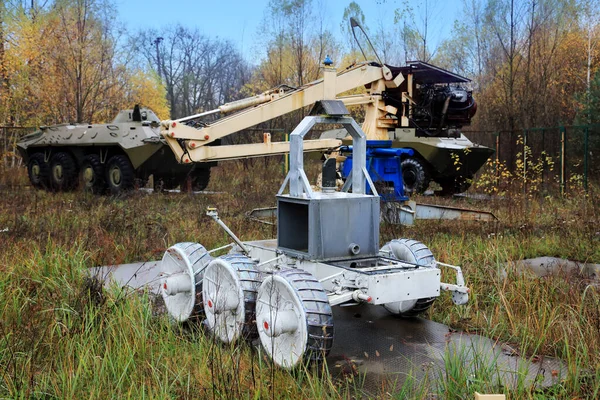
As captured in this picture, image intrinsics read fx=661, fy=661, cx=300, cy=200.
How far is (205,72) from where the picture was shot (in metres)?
46.3

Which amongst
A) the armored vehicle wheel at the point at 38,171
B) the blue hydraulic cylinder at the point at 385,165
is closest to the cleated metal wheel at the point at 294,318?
the blue hydraulic cylinder at the point at 385,165

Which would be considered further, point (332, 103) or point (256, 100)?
point (256, 100)

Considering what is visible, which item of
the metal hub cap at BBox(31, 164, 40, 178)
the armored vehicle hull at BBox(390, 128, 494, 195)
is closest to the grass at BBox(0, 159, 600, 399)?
the armored vehicle hull at BBox(390, 128, 494, 195)

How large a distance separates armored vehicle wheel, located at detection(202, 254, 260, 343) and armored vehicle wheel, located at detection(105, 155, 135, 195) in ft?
33.8

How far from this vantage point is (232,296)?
4.18m

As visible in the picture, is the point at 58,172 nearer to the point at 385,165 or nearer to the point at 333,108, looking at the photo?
the point at 385,165

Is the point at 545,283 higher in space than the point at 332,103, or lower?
lower

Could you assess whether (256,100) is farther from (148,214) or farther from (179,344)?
(179,344)

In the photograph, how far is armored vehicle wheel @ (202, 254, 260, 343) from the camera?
4029mm

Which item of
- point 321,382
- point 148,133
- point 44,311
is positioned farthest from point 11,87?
point 321,382

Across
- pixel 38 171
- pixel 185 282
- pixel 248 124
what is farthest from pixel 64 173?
pixel 185 282

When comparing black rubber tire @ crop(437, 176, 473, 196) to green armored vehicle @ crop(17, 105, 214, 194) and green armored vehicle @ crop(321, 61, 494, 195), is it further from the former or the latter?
green armored vehicle @ crop(17, 105, 214, 194)

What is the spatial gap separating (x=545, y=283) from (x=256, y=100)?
5.96 meters

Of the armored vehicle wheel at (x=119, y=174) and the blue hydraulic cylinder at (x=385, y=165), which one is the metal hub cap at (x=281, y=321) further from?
the armored vehicle wheel at (x=119, y=174)
